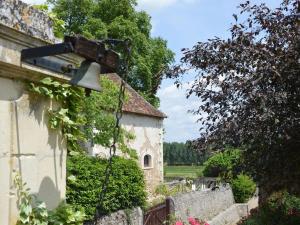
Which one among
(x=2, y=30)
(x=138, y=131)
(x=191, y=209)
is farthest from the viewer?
(x=138, y=131)

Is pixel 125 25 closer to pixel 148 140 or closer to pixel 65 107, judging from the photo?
pixel 148 140

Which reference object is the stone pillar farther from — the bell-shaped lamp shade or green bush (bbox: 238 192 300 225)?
green bush (bbox: 238 192 300 225)

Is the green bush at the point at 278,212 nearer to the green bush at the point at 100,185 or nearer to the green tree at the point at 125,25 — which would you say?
the green bush at the point at 100,185

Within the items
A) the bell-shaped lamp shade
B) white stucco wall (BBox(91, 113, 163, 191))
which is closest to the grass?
white stucco wall (BBox(91, 113, 163, 191))

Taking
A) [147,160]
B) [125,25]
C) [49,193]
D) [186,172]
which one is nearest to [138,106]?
[147,160]

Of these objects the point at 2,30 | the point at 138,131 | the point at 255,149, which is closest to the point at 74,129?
the point at 2,30

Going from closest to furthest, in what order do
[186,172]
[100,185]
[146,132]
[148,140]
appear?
1. [100,185]
2. [146,132]
3. [148,140]
4. [186,172]

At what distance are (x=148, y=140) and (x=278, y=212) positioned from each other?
12.0 m

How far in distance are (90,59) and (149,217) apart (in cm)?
826

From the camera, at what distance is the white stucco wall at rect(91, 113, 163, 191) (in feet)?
72.3

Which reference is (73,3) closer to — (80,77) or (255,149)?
(255,149)

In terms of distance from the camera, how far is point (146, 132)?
2331 centimetres

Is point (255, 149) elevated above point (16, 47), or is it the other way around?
point (16, 47)

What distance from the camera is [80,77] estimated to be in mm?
2510
